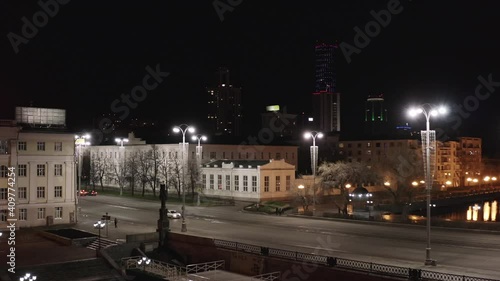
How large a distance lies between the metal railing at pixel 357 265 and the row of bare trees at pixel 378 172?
3247cm

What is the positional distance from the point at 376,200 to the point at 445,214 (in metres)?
10.6

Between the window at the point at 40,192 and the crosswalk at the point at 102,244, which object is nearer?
the crosswalk at the point at 102,244

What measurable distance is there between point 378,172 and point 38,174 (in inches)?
1766

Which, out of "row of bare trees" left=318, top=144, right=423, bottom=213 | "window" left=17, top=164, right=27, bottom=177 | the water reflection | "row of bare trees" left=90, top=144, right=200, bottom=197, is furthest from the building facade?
"window" left=17, top=164, right=27, bottom=177

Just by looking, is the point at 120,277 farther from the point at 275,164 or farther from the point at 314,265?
the point at 275,164

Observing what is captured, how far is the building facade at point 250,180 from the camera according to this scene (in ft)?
247

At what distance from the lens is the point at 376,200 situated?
3093 inches

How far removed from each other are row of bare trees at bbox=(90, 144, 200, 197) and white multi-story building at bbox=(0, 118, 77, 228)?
79.5 feet

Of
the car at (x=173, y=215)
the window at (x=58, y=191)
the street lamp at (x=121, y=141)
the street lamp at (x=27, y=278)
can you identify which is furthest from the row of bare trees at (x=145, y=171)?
the street lamp at (x=27, y=278)

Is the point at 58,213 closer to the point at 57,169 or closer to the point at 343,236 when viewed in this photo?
the point at 57,169

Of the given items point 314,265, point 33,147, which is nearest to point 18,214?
point 33,147

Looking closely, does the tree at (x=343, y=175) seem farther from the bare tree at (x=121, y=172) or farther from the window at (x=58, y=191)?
the window at (x=58, y=191)

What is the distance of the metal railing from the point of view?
969 inches

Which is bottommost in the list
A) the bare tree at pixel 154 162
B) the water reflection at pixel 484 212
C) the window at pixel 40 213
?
the water reflection at pixel 484 212
